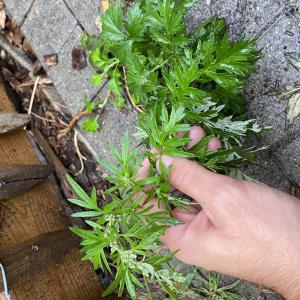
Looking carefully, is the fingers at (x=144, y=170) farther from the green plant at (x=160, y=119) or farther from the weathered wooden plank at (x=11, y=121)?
the weathered wooden plank at (x=11, y=121)

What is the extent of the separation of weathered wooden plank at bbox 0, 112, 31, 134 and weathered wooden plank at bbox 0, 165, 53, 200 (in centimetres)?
28

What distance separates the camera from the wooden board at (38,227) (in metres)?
2.80

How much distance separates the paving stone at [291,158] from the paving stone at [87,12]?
1.41 metres

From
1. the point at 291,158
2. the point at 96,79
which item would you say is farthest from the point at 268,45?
the point at 96,79

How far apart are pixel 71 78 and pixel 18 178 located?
805 mm

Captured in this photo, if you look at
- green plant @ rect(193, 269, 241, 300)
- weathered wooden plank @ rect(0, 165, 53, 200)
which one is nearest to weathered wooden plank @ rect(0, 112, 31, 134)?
weathered wooden plank @ rect(0, 165, 53, 200)

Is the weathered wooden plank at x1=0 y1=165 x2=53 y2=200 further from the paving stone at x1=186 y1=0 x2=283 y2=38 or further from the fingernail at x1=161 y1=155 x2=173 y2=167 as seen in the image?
the paving stone at x1=186 y1=0 x2=283 y2=38

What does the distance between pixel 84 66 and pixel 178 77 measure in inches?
53.4

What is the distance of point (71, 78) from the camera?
10.5 feet

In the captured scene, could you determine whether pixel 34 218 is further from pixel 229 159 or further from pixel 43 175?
pixel 229 159

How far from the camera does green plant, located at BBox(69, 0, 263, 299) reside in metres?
1.85

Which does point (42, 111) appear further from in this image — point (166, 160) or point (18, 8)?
point (166, 160)

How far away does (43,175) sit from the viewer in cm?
311

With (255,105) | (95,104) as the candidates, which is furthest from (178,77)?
(95,104)
